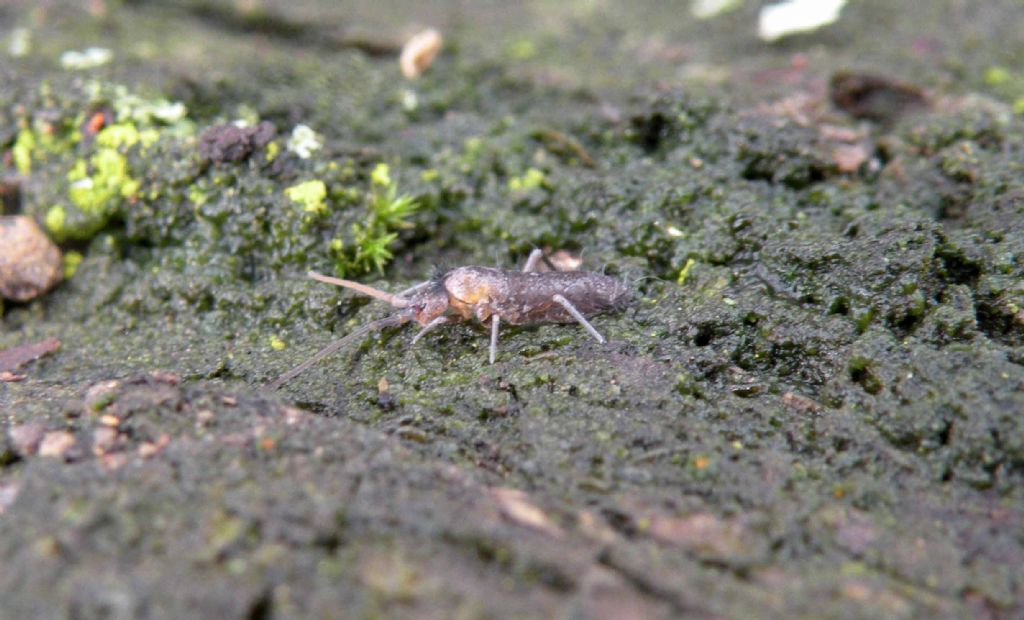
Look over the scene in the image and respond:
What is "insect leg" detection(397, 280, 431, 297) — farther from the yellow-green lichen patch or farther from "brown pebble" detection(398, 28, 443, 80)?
"brown pebble" detection(398, 28, 443, 80)

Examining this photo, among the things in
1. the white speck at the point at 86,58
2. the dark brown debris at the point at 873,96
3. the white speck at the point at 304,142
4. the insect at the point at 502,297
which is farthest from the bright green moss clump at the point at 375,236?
the dark brown debris at the point at 873,96

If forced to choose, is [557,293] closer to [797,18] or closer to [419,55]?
[419,55]

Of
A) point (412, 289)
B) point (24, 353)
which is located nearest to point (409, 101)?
point (412, 289)

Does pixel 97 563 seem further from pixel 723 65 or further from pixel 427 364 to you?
pixel 723 65

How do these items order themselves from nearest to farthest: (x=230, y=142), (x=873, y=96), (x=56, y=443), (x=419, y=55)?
(x=56, y=443), (x=230, y=142), (x=873, y=96), (x=419, y=55)

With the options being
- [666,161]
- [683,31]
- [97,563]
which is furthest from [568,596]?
[683,31]
